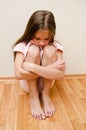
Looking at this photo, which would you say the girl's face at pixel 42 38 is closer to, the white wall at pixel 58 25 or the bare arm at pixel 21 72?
the bare arm at pixel 21 72

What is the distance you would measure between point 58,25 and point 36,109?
0.70m

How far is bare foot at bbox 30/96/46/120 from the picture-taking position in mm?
1172

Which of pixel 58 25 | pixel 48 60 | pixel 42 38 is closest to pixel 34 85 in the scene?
pixel 48 60

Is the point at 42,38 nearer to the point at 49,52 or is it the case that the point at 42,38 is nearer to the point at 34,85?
the point at 49,52

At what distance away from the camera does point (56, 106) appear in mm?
1301

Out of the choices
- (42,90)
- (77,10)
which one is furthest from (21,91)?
(77,10)

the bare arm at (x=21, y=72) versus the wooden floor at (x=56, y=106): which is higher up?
the bare arm at (x=21, y=72)

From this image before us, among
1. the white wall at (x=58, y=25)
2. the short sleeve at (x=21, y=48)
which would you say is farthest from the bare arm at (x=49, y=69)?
the white wall at (x=58, y=25)

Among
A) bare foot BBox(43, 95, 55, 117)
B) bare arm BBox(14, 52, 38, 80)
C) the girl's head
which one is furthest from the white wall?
bare foot BBox(43, 95, 55, 117)

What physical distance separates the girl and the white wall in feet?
0.93

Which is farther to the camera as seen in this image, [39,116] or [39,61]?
[39,61]

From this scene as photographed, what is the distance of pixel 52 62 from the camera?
4.16 feet

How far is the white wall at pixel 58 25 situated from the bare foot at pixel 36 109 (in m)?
0.50

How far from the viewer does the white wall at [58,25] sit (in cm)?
154
